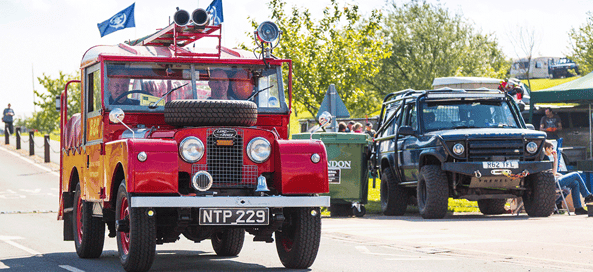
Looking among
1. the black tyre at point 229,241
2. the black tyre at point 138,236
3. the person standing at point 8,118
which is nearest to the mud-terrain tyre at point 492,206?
the black tyre at point 229,241

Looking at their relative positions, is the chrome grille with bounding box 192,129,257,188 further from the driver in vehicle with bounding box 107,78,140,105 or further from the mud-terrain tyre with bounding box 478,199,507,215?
the mud-terrain tyre with bounding box 478,199,507,215

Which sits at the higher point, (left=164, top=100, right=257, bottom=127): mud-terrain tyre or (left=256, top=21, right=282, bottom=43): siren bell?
(left=256, top=21, right=282, bottom=43): siren bell

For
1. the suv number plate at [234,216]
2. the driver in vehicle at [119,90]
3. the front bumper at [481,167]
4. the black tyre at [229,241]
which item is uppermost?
the driver in vehicle at [119,90]

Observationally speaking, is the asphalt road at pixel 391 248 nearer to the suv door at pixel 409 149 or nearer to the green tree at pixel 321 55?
the suv door at pixel 409 149

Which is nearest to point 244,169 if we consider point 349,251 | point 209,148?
point 209,148

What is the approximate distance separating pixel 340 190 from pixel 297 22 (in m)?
20.0

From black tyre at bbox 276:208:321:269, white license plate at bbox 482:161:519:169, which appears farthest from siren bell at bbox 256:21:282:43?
white license plate at bbox 482:161:519:169

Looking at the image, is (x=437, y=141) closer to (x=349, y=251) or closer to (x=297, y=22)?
(x=349, y=251)

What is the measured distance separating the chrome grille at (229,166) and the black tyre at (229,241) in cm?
206

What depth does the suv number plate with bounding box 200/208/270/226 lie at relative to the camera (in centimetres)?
796

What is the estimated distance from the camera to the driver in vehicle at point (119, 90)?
9297 millimetres

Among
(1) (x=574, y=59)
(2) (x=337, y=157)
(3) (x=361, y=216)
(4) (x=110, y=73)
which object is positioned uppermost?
(1) (x=574, y=59)

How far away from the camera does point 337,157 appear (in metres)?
16.7

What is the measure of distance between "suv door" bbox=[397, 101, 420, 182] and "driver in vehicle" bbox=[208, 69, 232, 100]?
6.98m
